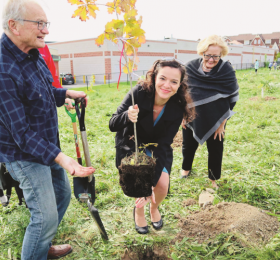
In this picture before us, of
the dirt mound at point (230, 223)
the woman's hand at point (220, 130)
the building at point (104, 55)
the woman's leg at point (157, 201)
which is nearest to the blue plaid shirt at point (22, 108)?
the woman's leg at point (157, 201)

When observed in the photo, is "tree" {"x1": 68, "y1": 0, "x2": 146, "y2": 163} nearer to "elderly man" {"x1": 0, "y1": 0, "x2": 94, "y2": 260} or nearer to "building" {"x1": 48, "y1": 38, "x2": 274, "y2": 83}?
"elderly man" {"x1": 0, "y1": 0, "x2": 94, "y2": 260}

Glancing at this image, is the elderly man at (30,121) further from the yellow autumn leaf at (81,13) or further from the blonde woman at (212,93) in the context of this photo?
the blonde woman at (212,93)

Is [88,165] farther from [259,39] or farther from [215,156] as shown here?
[259,39]

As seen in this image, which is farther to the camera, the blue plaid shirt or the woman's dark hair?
the woman's dark hair

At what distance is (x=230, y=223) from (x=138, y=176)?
125cm

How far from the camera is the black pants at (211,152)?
130 inches

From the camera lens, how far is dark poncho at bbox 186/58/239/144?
3094mm

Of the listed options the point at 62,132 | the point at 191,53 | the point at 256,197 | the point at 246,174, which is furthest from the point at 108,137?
the point at 191,53

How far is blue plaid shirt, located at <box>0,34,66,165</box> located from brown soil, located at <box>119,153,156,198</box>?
615 mm

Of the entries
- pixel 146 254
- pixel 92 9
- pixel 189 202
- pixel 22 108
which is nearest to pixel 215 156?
pixel 189 202

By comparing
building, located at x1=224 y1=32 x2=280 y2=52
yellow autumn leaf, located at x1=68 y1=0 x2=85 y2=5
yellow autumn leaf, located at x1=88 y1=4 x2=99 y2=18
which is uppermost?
building, located at x1=224 y1=32 x2=280 y2=52

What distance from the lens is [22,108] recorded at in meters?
1.51

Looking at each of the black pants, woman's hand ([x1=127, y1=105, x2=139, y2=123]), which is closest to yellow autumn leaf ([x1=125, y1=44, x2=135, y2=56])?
woman's hand ([x1=127, y1=105, x2=139, y2=123])

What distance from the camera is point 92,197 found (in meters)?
2.26
